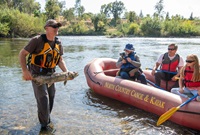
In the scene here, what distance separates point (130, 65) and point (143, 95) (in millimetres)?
881

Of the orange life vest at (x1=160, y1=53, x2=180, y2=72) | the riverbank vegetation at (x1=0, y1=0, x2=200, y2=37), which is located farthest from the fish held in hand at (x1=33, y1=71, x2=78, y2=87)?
the riverbank vegetation at (x1=0, y1=0, x2=200, y2=37)

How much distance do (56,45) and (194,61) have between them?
2.05 m

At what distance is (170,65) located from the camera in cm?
490

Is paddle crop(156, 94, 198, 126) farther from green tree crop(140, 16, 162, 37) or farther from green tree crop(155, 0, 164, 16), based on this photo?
green tree crop(155, 0, 164, 16)

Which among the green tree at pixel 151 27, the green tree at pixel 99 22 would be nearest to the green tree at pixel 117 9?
the green tree at pixel 99 22

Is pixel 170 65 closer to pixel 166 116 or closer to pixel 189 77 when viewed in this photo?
pixel 189 77

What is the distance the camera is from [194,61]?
12.4ft

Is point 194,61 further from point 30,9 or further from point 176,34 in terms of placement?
point 30,9

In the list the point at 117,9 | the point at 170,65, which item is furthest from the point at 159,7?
the point at 170,65

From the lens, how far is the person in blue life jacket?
194 inches

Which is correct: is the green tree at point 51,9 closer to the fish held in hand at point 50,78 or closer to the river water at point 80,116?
the river water at point 80,116

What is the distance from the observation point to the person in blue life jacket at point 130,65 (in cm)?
492

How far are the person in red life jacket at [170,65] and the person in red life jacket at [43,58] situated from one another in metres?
2.38

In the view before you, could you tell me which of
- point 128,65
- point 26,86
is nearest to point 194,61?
point 128,65
